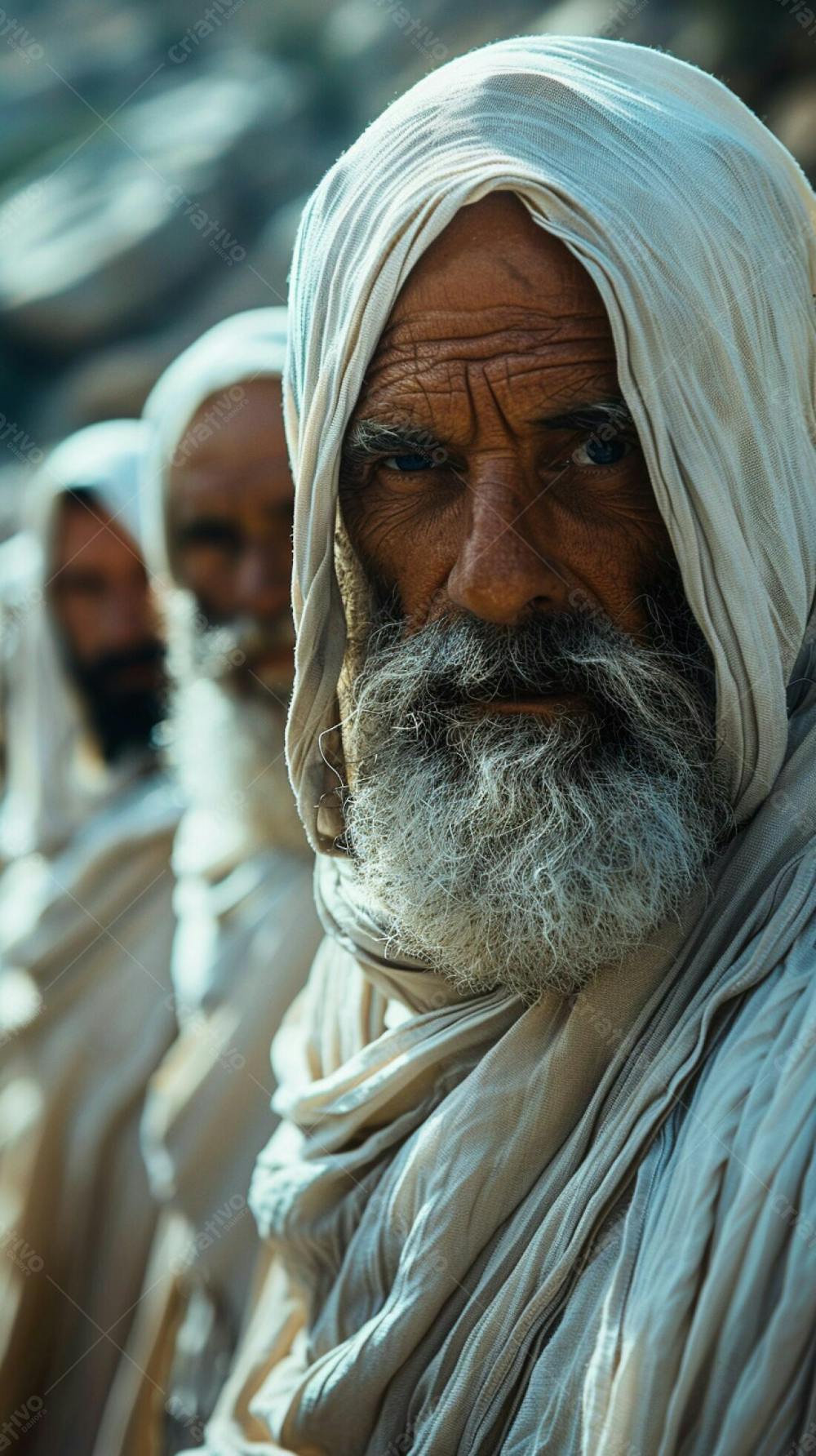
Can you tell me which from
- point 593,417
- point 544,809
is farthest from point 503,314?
point 544,809

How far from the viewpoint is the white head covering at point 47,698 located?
184 inches

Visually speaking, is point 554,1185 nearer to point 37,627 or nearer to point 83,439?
point 37,627

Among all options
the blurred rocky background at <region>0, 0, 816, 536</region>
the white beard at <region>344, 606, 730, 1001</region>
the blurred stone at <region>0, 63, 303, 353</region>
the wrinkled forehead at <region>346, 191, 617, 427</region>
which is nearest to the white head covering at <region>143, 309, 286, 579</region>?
the wrinkled forehead at <region>346, 191, 617, 427</region>

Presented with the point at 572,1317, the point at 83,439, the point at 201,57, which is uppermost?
the point at 201,57

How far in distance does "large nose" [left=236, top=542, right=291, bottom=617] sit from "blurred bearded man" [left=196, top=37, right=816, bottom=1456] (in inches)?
80.7

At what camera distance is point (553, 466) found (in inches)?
75.7

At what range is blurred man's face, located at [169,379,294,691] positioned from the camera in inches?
163

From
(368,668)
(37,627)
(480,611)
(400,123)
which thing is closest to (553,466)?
(480,611)

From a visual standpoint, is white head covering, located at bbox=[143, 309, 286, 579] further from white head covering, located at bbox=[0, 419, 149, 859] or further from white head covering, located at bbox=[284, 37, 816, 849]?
white head covering, located at bbox=[284, 37, 816, 849]

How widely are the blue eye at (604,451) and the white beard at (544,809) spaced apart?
8.6 inches

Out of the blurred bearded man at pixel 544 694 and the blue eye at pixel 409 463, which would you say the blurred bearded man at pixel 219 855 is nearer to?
the blurred bearded man at pixel 544 694

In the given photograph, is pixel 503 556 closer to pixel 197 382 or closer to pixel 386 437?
pixel 386 437

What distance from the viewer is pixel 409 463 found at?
2006 millimetres

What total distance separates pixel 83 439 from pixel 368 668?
158 inches
